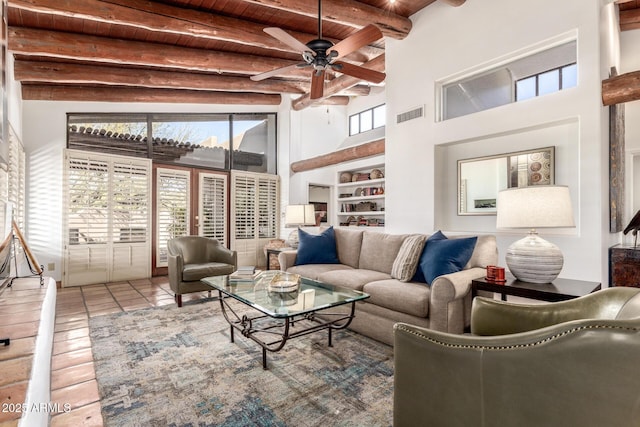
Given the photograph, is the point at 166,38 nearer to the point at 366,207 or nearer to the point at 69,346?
the point at 69,346

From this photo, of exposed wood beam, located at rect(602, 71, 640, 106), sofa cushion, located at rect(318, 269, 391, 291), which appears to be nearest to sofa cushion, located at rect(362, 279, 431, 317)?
sofa cushion, located at rect(318, 269, 391, 291)

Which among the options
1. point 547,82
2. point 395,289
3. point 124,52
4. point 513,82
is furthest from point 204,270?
point 547,82

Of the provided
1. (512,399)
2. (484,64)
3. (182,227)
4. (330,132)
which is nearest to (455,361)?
(512,399)

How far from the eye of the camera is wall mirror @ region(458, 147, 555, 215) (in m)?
3.39

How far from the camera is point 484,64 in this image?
3744mm

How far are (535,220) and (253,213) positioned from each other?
5351 mm

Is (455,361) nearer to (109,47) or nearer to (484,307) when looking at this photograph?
(484,307)

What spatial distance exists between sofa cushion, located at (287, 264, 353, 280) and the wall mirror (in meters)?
1.77

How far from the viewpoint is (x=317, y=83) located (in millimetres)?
3445

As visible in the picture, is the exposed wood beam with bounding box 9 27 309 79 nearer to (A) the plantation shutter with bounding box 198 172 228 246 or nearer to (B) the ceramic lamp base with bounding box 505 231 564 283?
(A) the plantation shutter with bounding box 198 172 228 246

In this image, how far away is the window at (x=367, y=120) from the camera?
7539 mm

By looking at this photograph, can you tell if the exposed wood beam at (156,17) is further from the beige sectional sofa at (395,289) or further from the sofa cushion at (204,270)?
the beige sectional sofa at (395,289)

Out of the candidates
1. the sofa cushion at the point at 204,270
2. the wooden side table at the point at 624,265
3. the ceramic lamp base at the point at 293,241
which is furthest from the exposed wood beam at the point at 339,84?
the wooden side table at the point at 624,265

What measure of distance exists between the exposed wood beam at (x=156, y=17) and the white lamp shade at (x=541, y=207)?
354 centimetres
